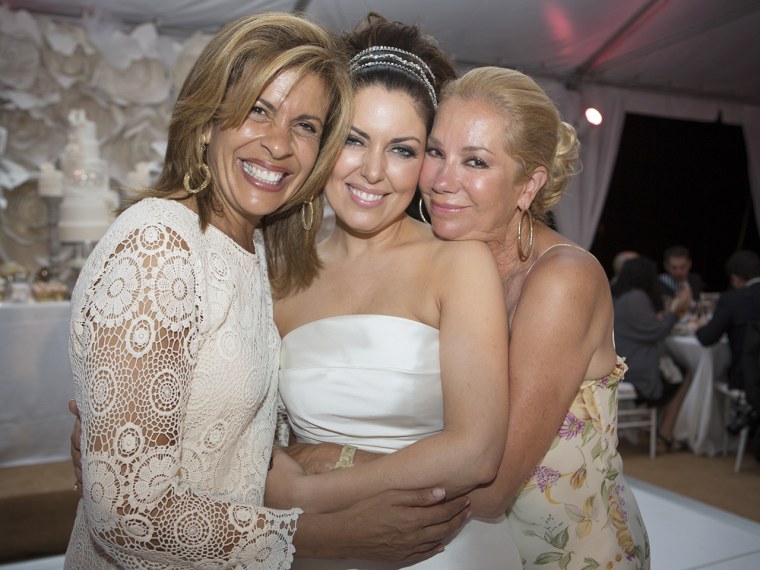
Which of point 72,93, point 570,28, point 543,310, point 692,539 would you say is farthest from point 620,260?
point 543,310

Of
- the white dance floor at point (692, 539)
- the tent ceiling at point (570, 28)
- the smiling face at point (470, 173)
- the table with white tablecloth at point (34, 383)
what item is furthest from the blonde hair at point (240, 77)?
the tent ceiling at point (570, 28)

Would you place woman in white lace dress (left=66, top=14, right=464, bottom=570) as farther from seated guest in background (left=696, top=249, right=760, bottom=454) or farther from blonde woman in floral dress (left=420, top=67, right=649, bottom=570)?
seated guest in background (left=696, top=249, right=760, bottom=454)

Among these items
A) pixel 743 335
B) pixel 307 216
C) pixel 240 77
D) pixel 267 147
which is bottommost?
pixel 743 335

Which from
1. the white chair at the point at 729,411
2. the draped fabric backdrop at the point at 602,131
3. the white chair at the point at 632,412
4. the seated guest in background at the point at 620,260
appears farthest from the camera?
the draped fabric backdrop at the point at 602,131

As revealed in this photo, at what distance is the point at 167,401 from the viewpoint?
131 cm

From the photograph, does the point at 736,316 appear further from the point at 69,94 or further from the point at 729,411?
the point at 69,94

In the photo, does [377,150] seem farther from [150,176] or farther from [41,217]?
[41,217]

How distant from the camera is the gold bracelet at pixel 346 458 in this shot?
5.67ft

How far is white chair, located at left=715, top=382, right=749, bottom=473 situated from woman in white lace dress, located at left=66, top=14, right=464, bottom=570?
203 inches

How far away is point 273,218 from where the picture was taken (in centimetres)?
212

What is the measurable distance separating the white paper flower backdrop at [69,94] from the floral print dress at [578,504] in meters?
4.32

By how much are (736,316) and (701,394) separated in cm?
99

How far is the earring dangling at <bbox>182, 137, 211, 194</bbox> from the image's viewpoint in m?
1.60

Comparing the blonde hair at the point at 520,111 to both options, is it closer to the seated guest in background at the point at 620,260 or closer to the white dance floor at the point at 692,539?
the white dance floor at the point at 692,539
